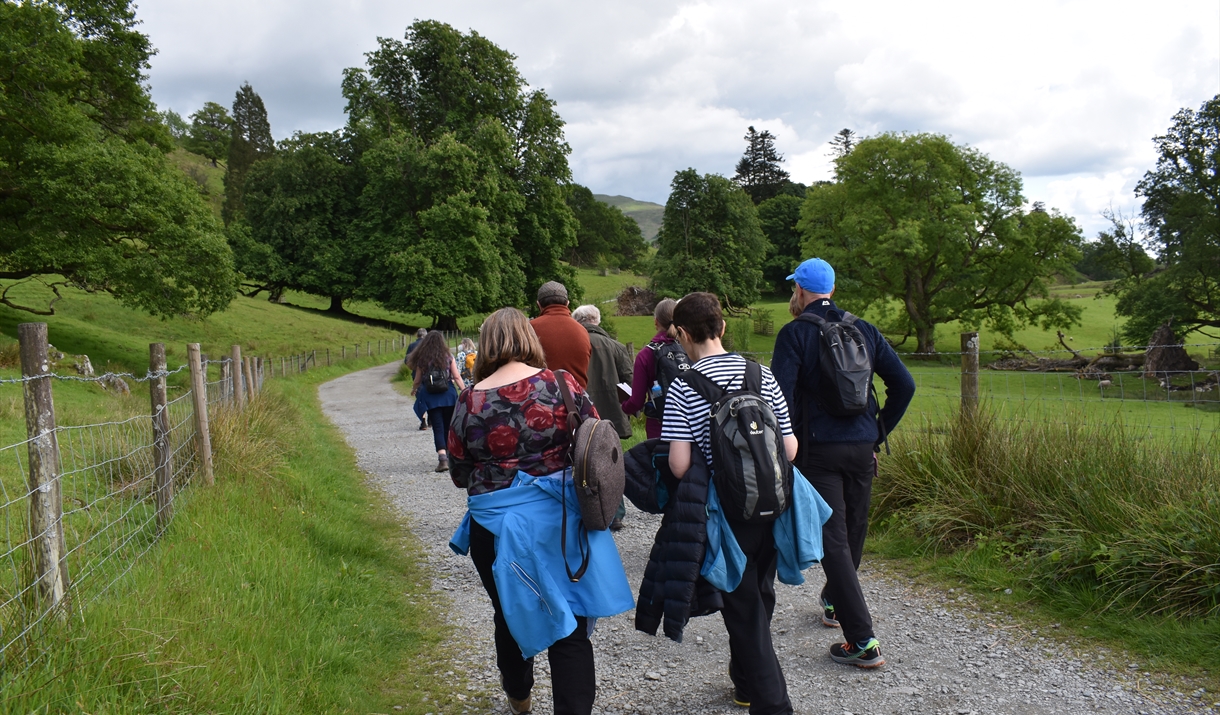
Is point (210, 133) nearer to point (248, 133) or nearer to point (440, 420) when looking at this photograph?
point (248, 133)

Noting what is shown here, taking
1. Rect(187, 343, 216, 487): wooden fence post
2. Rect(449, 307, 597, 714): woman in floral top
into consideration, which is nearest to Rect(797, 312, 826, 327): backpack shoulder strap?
Rect(449, 307, 597, 714): woman in floral top

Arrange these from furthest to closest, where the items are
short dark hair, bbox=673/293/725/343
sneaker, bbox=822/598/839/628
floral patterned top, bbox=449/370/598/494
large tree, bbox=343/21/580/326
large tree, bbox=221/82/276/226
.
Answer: large tree, bbox=221/82/276/226
large tree, bbox=343/21/580/326
sneaker, bbox=822/598/839/628
short dark hair, bbox=673/293/725/343
floral patterned top, bbox=449/370/598/494

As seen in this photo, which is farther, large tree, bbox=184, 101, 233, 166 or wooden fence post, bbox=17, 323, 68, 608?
large tree, bbox=184, 101, 233, 166

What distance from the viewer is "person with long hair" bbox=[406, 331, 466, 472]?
9.50m

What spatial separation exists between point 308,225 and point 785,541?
47016mm

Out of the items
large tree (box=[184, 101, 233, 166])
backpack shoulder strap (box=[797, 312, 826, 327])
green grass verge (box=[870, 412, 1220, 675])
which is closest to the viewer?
backpack shoulder strap (box=[797, 312, 826, 327])

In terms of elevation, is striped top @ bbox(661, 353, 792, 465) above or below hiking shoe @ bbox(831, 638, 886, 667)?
above

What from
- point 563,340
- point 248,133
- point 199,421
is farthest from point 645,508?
point 248,133

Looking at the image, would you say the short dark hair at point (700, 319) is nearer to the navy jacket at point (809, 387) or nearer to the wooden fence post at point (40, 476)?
the navy jacket at point (809, 387)

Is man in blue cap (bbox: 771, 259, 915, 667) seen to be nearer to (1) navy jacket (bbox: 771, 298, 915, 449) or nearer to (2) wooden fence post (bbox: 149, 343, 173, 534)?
(1) navy jacket (bbox: 771, 298, 915, 449)

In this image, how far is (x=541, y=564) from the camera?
3.13 metres

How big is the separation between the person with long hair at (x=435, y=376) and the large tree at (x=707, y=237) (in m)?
45.7

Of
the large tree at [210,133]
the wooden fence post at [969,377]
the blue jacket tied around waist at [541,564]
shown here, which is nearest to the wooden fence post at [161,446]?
the blue jacket tied around waist at [541,564]

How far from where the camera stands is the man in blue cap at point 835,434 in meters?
3.93
